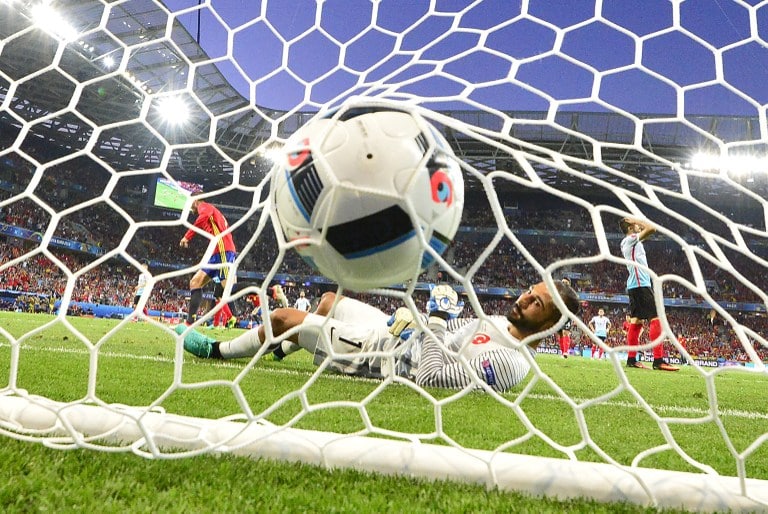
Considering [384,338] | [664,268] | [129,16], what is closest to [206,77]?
[129,16]

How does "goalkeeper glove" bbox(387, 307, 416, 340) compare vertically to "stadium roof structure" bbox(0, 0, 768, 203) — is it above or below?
above

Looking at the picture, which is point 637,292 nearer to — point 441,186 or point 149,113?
point 441,186

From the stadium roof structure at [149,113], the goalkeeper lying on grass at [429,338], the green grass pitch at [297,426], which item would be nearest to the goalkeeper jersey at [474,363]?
the goalkeeper lying on grass at [429,338]

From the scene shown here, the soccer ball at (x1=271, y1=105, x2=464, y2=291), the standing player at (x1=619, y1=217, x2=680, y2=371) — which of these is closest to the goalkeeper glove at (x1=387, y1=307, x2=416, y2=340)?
the soccer ball at (x1=271, y1=105, x2=464, y2=291)

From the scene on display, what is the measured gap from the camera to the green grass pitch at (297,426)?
117 centimetres

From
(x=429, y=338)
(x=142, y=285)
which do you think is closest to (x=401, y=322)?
(x=429, y=338)

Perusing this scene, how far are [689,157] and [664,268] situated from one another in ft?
13.5

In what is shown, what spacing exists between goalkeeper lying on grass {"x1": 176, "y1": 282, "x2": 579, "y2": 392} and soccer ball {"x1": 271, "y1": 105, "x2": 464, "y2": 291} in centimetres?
87

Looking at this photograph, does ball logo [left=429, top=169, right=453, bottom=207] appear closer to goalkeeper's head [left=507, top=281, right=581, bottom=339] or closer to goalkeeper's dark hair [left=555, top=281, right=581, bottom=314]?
goalkeeper's dark hair [left=555, top=281, right=581, bottom=314]

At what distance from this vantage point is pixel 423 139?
1630mm

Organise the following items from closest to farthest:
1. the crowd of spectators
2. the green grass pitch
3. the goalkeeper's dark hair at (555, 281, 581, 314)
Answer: the green grass pitch → the goalkeeper's dark hair at (555, 281, 581, 314) → the crowd of spectators

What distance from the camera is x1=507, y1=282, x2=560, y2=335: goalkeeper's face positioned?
2.82 m

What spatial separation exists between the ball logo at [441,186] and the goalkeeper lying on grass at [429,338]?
88cm

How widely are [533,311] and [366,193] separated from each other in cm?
162
